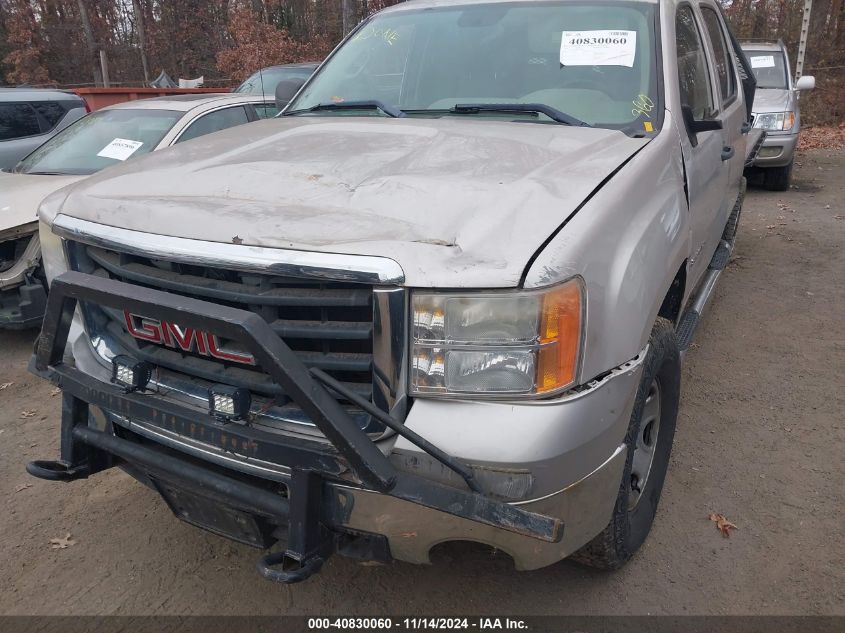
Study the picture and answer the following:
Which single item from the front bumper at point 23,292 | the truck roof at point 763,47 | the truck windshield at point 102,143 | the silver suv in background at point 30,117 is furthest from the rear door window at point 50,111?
the truck roof at point 763,47

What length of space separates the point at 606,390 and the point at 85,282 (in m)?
1.47

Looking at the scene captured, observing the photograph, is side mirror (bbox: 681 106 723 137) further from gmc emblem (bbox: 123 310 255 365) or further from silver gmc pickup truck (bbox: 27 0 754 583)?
gmc emblem (bbox: 123 310 255 365)

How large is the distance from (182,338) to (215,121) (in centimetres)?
439

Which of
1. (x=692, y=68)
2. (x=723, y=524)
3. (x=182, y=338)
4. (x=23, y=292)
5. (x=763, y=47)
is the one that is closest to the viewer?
(x=182, y=338)

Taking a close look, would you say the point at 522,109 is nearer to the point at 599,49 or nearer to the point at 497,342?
the point at 599,49

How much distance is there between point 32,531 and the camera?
3.03 metres

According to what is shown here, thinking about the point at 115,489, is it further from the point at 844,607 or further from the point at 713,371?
the point at 713,371

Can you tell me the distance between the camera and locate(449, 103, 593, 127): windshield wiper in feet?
9.30

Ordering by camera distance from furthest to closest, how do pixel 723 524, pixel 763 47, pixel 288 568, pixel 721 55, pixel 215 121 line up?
pixel 763 47
pixel 215 121
pixel 721 55
pixel 723 524
pixel 288 568

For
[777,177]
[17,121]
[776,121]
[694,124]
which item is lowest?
[777,177]

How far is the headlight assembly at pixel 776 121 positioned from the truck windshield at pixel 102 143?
687 cm

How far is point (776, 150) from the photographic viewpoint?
8.87 m

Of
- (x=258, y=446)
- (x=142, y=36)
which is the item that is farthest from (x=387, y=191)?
(x=142, y=36)

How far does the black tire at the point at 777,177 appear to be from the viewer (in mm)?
9312
